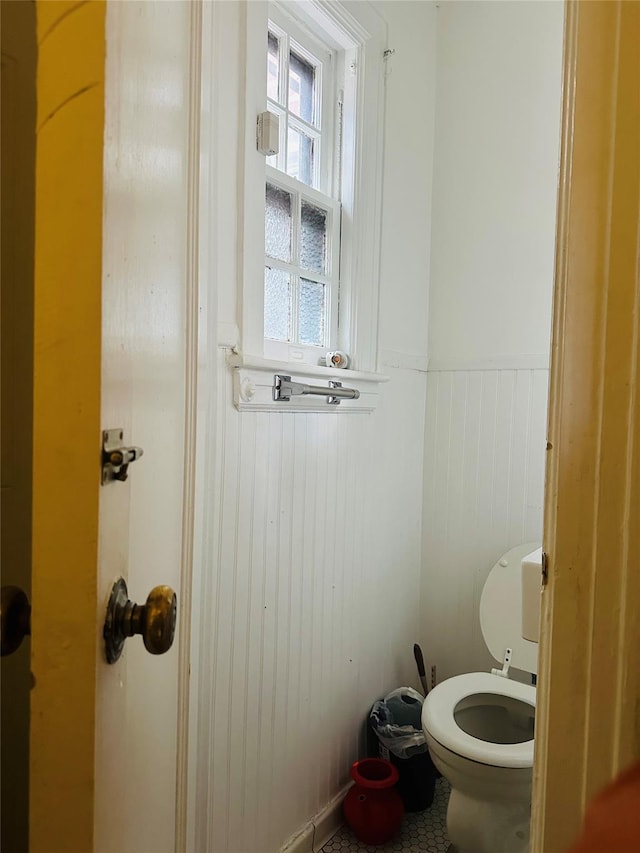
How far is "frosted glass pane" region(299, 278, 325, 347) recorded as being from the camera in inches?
62.4

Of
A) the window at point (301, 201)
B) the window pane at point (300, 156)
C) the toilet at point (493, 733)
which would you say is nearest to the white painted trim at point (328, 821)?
the toilet at point (493, 733)

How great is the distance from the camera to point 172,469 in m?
0.84

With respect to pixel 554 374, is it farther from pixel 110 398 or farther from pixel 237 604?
pixel 237 604

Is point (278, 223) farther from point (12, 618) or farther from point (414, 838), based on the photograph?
point (414, 838)

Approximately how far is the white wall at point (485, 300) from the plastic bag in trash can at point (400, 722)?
10.7 inches

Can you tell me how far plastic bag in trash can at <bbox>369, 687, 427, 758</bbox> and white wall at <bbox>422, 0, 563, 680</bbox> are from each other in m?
0.27

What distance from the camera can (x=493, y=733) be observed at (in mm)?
1632

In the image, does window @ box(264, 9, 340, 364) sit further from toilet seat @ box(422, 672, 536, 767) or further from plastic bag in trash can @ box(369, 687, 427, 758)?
plastic bag in trash can @ box(369, 687, 427, 758)

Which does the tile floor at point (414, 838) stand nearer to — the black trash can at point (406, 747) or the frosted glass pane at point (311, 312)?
the black trash can at point (406, 747)

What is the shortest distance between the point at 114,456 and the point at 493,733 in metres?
1.68

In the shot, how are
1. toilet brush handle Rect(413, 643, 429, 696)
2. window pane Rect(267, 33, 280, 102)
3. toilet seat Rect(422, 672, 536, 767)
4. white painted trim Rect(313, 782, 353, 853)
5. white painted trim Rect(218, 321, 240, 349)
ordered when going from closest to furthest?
white painted trim Rect(218, 321, 240, 349), toilet seat Rect(422, 672, 536, 767), window pane Rect(267, 33, 280, 102), white painted trim Rect(313, 782, 353, 853), toilet brush handle Rect(413, 643, 429, 696)

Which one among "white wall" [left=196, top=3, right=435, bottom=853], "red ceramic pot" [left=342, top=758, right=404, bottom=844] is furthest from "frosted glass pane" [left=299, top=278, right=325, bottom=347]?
"red ceramic pot" [left=342, top=758, right=404, bottom=844]

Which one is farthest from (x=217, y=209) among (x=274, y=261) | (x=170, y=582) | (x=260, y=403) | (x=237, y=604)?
(x=237, y=604)

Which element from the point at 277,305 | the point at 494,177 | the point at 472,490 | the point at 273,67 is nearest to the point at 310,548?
the point at 277,305
